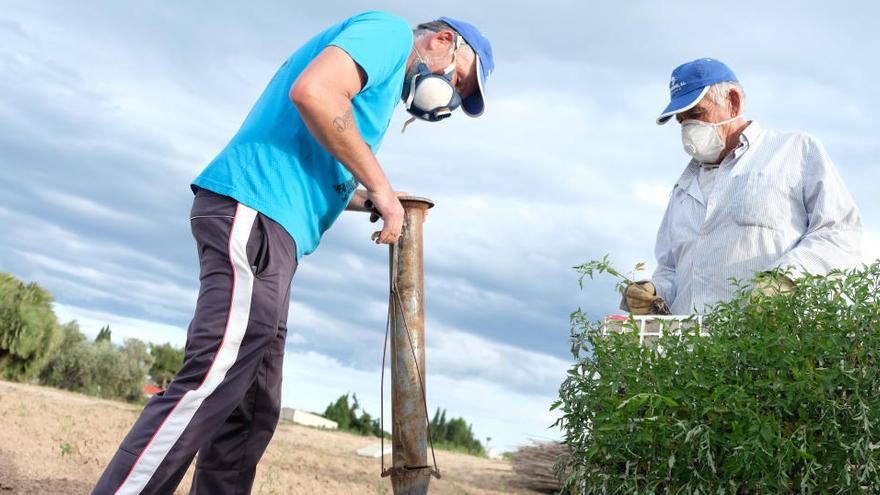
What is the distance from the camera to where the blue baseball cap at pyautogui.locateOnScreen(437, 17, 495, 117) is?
11.6 ft

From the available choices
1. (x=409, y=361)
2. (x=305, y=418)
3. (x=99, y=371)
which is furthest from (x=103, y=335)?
(x=409, y=361)

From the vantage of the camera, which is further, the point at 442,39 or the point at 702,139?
the point at 702,139

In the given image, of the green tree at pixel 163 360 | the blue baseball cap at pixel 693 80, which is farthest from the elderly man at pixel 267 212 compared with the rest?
the green tree at pixel 163 360

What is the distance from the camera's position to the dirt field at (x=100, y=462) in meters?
5.30

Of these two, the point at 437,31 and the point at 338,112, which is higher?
the point at 437,31

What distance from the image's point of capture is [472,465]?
28.9 ft

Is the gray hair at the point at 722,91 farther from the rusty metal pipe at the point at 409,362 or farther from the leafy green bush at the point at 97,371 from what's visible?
the leafy green bush at the point at 97,371

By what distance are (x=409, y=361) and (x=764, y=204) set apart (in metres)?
1.68

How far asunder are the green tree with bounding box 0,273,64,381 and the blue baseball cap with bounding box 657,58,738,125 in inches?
550

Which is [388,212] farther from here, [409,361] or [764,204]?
[764,204]

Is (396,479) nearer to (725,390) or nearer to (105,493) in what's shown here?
(105,493)

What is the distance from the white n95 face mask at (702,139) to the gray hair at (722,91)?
9cm

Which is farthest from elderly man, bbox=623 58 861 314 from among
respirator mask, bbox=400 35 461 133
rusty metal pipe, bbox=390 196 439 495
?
respirator mask, bbox=400 35 461 133

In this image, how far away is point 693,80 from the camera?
13.7 feet
